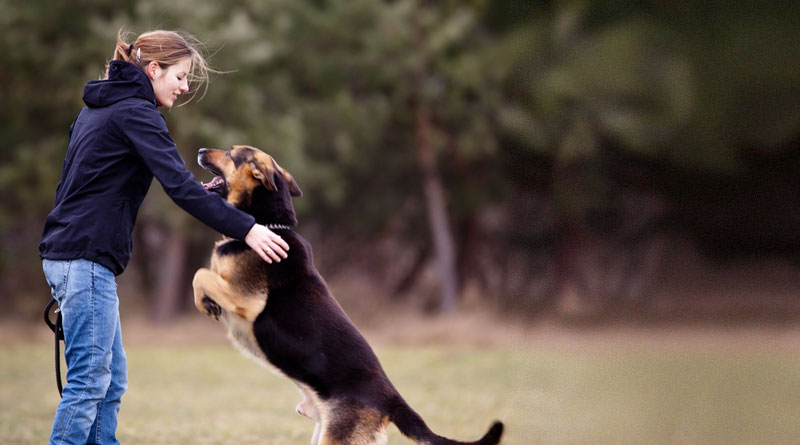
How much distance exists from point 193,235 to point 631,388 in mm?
9355

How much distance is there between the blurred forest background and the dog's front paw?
8325mm

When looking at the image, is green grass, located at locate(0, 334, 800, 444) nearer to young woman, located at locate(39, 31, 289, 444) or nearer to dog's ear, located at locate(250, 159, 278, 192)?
young woman, located at locate(39, 31, 289, 444)

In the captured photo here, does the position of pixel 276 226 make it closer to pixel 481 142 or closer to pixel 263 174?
pixel 263 174

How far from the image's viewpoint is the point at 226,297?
135 inches

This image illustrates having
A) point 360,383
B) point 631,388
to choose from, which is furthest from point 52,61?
point 360,383

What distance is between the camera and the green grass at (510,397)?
6172 mm

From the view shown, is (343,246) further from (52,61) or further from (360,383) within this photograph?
(360,383)

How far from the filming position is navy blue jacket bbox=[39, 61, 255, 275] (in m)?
3.19

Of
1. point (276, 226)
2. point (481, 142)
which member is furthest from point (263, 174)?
point (481, 142)

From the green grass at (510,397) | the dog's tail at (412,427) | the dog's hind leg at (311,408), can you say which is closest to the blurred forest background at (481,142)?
the green grass at (510,397)

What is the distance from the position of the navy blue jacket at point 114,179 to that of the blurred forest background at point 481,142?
27.5 ft

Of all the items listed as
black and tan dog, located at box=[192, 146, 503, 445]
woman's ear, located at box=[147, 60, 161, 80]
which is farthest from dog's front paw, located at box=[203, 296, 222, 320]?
woman's ear, located at box=[147, 60, 161, 80]

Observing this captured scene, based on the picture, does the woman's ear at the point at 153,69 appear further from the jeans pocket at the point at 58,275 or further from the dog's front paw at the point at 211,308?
the dog's front paw at the point at 211,308

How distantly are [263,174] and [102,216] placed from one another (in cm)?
77
